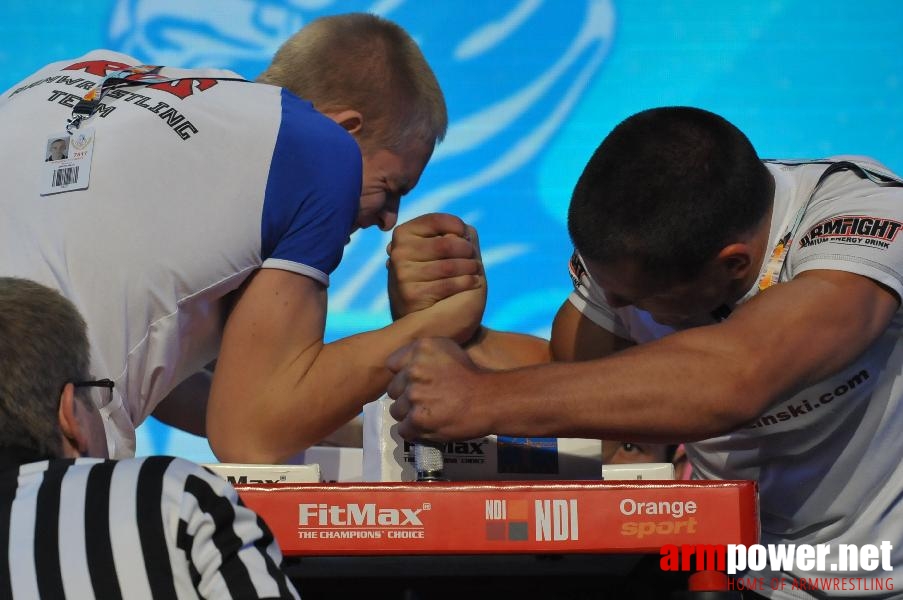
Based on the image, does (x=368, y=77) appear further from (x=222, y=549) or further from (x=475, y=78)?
(x=475, y=78)

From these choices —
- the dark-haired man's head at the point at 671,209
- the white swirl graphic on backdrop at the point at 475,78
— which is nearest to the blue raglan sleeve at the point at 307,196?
the dark-haired man's head at the point at 671,209

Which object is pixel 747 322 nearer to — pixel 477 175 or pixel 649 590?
pixel 649 590

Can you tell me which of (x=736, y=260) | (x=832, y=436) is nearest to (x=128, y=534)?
(x=736, y=260)

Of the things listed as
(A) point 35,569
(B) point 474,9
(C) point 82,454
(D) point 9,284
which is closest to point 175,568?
(A) point 35,569

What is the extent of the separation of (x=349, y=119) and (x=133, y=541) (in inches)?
42.7

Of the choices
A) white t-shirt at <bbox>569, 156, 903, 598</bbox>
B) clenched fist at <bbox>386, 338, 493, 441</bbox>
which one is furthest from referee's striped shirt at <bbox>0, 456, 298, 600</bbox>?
white t-shirt at <bbox>569, 156, 903, 598</bbox>

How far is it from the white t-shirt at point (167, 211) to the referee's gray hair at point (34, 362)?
0.35 metres

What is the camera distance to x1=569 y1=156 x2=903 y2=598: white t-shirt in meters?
1.49

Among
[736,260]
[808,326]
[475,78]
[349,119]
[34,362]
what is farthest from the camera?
[475,78]

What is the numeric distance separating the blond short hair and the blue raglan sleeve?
0.25m

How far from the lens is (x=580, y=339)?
1932 mm

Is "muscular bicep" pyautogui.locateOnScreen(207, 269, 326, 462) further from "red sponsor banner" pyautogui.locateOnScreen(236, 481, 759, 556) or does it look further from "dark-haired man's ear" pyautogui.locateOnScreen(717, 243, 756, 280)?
"dark-haired man's ear" pyautogui.locateOnScreen(717, 243, 756, 280)

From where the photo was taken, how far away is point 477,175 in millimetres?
3168

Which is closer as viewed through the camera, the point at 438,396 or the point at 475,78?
the point at 438,396
